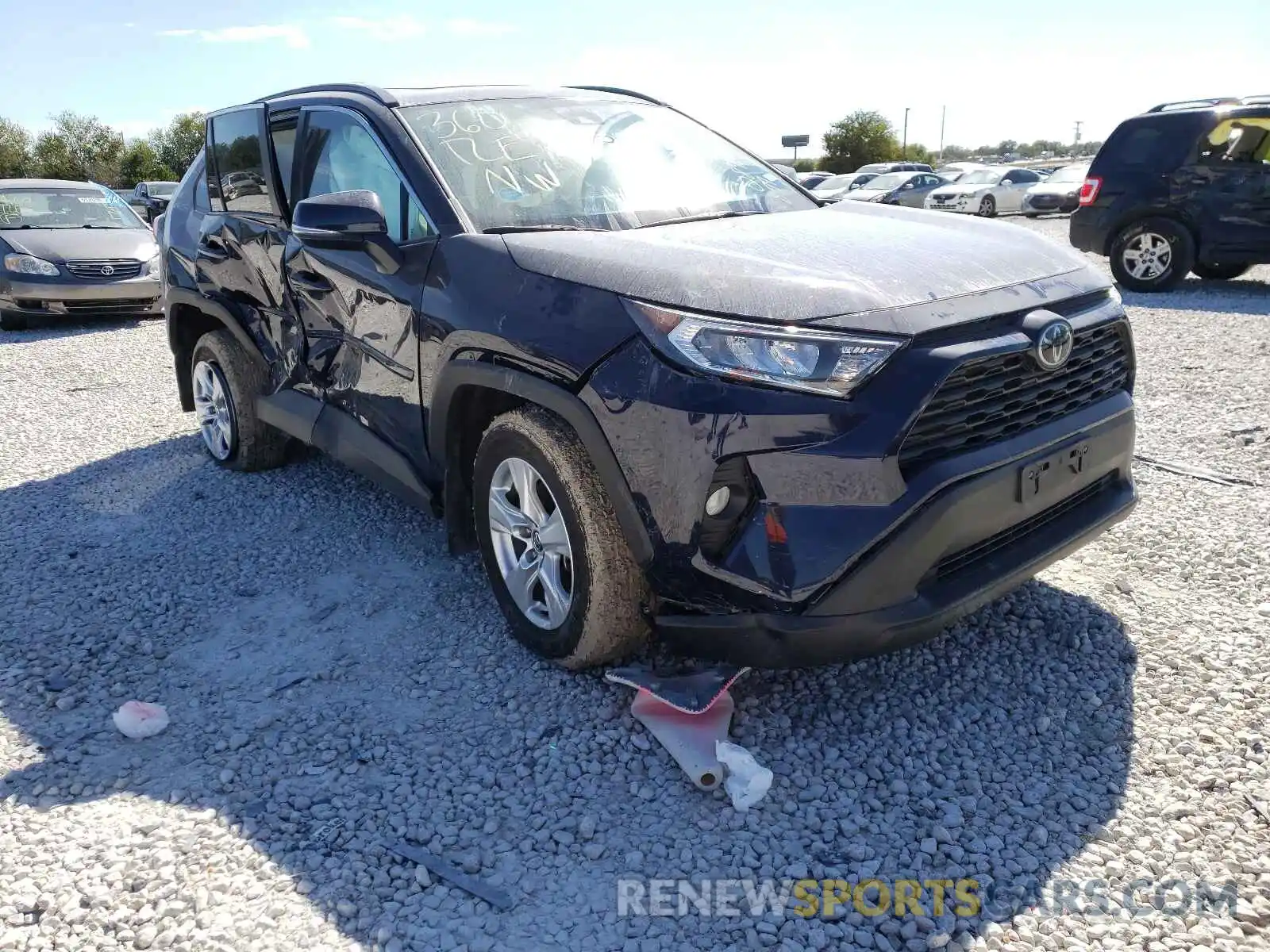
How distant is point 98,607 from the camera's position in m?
3.76

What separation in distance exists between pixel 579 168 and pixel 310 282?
4.10ft

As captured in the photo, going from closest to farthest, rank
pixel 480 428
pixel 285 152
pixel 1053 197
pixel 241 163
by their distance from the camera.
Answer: pixel 480 428 → pixel 285 152 → pixel 241 163 → pixel 1053 197

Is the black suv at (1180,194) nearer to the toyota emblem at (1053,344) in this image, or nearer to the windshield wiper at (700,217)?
the windshield wiper at (700,217)

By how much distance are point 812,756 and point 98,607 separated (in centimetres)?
274

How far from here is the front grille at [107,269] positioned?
9984mm

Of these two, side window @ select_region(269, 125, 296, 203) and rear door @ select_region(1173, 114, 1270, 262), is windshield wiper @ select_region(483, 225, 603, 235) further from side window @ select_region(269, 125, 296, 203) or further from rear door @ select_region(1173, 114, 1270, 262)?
rear door @ select_region(1173, 114, 1270, 262)

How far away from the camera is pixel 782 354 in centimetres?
241

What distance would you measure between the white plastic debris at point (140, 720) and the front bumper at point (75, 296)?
25.3 feet

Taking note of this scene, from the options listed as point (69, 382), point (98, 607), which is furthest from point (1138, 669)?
point (69, 382)

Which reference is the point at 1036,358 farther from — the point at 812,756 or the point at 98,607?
the point at 98,607

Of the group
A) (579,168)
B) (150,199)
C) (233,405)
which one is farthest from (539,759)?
(150,199)

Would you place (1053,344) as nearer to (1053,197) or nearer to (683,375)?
(683,375)

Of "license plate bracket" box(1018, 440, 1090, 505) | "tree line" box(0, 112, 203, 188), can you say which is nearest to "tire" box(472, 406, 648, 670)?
"license plate bracket" box(1018, 440, 1090, 505)

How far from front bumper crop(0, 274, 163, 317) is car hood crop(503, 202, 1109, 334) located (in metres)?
8.18
